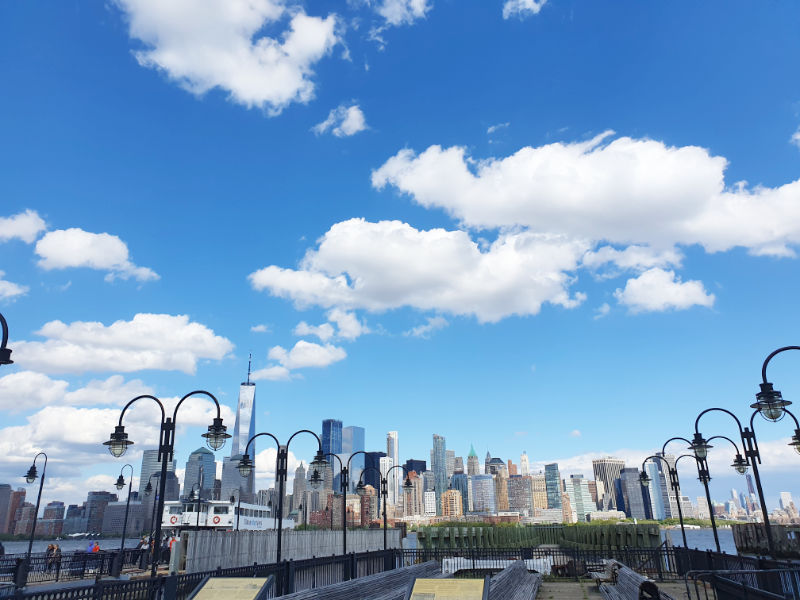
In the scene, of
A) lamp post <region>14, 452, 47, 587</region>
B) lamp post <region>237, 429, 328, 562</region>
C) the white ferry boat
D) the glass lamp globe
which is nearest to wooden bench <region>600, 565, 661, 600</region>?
lamp post <region>237, 429, 328, 562</region>

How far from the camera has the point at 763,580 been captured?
1374 cm

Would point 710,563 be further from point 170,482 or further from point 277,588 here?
point 170,482

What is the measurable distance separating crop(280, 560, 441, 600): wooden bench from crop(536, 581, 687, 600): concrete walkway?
5.22 metres

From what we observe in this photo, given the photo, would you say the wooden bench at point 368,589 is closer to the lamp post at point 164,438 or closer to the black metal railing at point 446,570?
the black metal railing at point 446,570

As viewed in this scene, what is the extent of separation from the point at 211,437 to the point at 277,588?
4.79 m

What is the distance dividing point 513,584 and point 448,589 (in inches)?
353

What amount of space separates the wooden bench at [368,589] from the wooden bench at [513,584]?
235 centimetres

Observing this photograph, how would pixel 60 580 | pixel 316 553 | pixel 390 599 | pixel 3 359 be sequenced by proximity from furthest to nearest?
pixel 316 553 → pixel 60 580 → pixel 390 599 → pixel 3 359

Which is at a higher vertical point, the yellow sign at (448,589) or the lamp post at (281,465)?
the lamp post at (281,465)

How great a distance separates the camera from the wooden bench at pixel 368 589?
44.4ft

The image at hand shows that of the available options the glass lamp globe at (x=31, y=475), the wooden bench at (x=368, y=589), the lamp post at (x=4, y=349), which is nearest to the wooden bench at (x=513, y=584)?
the wooden bench at (x=368, y=589)

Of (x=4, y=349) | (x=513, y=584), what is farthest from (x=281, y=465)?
(x=4, y=349)

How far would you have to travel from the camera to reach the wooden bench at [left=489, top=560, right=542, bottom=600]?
14.8m

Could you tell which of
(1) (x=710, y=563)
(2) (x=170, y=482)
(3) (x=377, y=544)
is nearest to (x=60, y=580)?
(3) (x=377, y=544)
